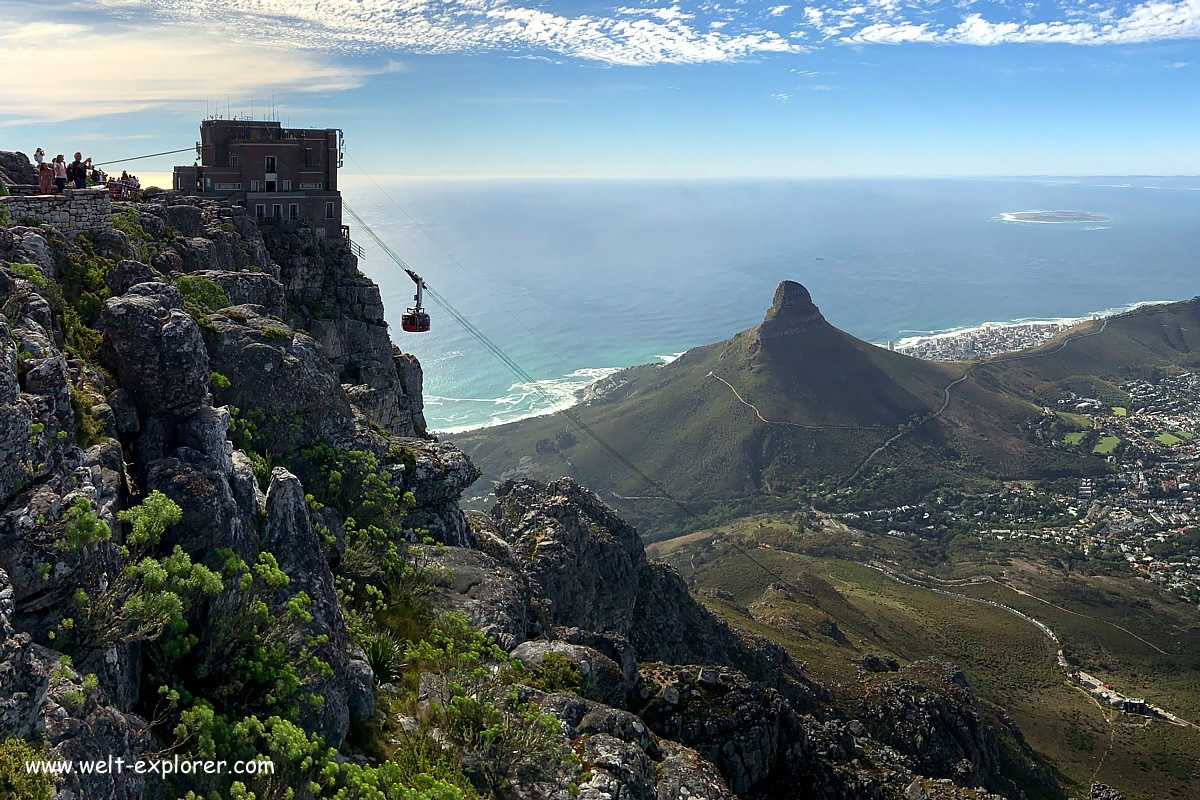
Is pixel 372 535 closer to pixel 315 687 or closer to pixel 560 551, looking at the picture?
pixel 315 687

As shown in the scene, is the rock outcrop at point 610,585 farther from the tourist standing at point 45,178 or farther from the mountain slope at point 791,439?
the mountain slope at point 791,439

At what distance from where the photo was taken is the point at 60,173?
87.9 feet

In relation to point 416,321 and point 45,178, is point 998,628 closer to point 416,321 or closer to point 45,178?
point 416,321

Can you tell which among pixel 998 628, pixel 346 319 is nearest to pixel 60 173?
pixel 346 319

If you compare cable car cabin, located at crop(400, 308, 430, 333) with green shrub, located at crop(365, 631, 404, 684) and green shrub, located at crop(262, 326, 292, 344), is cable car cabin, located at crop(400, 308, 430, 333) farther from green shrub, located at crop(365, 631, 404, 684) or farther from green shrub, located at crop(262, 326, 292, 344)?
green shrub, located at crop(365, 631, 404, 684)

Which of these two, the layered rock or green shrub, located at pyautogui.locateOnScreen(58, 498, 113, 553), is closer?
green shrub, located at pyautogui.locateOnScreen(58, 498, 113, 553)

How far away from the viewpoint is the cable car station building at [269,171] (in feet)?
157

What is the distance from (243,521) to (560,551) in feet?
99.5

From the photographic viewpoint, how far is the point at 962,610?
104625 mm

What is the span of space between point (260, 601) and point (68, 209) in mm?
17052

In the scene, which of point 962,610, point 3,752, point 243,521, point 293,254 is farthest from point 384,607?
point 962,610

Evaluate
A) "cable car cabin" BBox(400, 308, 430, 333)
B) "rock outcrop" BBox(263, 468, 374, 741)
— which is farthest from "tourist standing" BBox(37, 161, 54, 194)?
"cable car cabin" BBox(400, 308, 430, 333)

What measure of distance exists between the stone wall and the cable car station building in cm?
2165

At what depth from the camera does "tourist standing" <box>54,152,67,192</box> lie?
2662 cm
